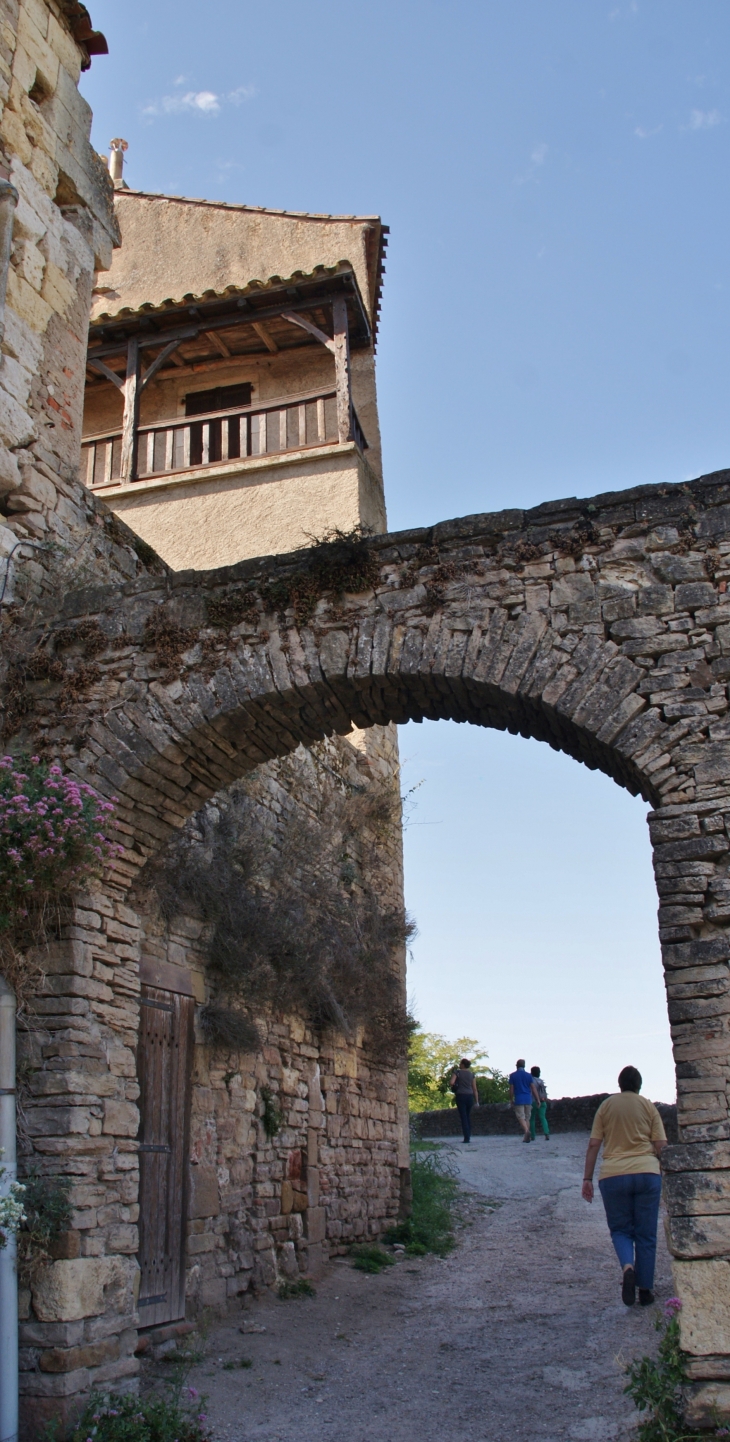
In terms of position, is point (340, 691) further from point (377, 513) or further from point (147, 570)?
point (377, 513)

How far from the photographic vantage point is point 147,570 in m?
7.69

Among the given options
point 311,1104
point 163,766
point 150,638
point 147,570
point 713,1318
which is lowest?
point 713,1318

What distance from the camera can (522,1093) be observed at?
542 inches

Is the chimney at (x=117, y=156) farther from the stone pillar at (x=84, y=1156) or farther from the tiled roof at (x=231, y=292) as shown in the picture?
the stone pillar at (x=84, y=1156)

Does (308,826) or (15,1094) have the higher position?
(308,826)

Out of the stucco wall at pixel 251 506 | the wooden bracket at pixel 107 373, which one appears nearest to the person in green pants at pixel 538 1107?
the stucco wall at pixel 251 506

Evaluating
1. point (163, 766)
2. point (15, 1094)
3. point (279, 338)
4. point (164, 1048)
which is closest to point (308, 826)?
point (164, 1048)

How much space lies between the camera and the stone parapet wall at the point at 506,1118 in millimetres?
15048

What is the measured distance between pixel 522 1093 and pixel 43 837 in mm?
10399

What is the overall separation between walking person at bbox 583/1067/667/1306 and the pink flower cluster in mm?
3102

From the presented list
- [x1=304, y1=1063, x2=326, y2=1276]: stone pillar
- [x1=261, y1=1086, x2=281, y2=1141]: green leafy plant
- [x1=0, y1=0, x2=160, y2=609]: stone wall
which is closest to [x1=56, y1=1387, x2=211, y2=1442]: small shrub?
[x1=261, y1=1086, x2=281, y2=1141]: green leafy plant

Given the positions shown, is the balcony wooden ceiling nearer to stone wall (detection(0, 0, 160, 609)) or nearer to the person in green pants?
stone wall (detection(0, 0, 160, 609))

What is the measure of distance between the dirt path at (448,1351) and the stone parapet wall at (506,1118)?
5782 mm

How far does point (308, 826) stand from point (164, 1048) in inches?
109
